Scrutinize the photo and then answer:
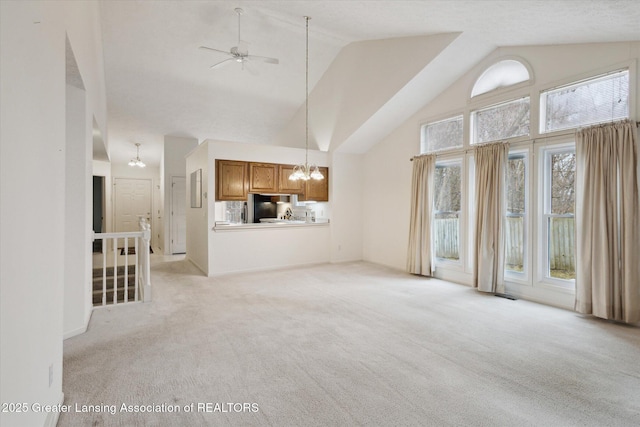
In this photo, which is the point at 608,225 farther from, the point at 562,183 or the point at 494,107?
the point at 494,107

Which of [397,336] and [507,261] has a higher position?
[507,261]

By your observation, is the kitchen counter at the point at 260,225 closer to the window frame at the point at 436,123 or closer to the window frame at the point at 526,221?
the window frame at the point at 436,123

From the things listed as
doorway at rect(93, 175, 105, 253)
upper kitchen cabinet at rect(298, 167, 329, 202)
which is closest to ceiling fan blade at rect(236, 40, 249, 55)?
upper kitchen cabinet at rect(298, 167, 329, 202)

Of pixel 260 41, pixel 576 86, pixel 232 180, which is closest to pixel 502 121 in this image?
pixel 576 86

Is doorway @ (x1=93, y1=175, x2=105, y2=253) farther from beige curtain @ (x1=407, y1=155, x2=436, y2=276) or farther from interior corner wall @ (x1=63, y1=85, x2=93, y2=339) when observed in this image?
beige curtain @ (x1=407, y1=155, x2=436, y2=276)

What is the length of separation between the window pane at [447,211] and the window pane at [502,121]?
2.28 feet

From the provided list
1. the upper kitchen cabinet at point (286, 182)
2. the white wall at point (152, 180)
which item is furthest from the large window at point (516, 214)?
the white wall at point (152, 180)

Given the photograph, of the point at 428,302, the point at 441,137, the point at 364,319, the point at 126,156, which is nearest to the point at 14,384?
the point at 364,319

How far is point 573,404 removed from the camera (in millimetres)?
2156

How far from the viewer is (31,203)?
157 cm

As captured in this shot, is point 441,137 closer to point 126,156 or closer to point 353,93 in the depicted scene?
point 353,93

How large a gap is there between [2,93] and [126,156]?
32.0 feet

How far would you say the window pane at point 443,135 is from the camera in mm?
5527

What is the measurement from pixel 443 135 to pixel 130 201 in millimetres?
9607
